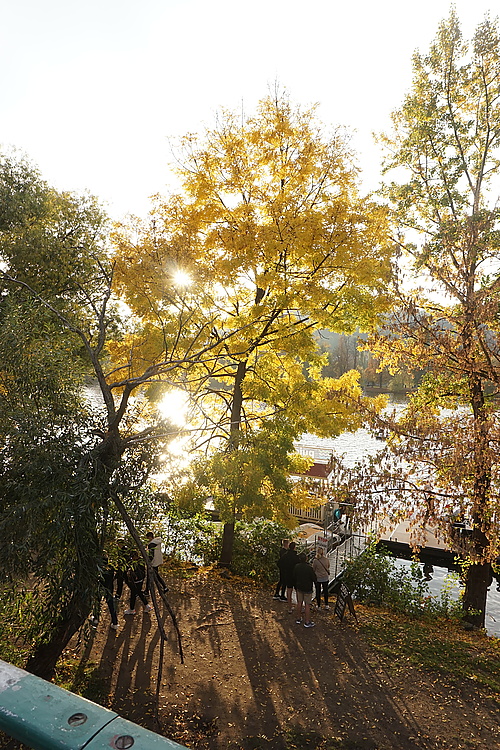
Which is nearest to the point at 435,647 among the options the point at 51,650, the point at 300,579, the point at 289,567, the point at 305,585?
the point at 305,585

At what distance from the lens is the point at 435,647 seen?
8.38m

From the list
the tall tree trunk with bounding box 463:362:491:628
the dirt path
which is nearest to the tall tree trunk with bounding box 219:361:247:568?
the dirt path

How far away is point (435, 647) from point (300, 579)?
8.84ft

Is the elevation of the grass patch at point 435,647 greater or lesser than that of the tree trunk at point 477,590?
lesser

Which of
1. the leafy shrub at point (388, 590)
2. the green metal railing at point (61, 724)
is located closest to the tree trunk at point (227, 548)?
the leafy shrub at point (388, 590)

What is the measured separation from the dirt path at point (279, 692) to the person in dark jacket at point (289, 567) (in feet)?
2.80

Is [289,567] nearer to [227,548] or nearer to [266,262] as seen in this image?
[227,548]

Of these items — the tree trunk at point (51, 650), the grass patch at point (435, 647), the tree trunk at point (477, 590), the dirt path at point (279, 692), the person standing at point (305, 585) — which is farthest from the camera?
the tree trunk at point (477, 590)

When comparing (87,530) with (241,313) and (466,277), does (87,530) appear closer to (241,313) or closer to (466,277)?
(241,313)

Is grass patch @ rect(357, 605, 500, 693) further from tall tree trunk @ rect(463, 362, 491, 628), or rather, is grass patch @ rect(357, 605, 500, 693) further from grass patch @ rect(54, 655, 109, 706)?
grass patch @ rect(54, 655, 109, 706)

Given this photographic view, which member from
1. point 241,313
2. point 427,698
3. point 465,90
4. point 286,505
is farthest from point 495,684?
point 465,90

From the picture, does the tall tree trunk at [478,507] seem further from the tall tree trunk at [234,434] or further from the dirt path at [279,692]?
the tall tree trunk at [234,434]

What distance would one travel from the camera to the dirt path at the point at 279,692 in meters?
5.62

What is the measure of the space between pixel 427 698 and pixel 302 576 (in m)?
2.94
